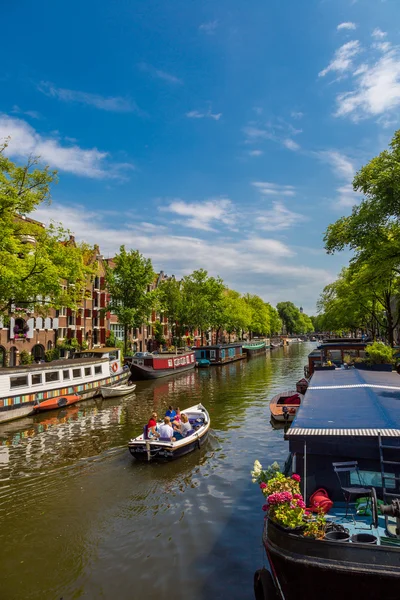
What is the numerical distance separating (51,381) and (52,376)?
37cm

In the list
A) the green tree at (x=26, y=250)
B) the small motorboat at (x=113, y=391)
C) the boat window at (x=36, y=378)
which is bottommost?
the small motorboat at (x=113, y=391)

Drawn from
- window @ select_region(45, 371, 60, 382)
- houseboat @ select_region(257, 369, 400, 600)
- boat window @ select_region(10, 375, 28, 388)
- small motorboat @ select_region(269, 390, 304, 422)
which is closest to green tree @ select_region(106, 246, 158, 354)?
window @ select_region(45, 371, 60, 382)

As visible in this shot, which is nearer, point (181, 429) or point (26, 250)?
point (181, 429)

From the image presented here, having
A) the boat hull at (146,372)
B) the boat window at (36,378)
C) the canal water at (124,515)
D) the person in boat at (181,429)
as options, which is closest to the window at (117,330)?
the boat hull at (146,372)

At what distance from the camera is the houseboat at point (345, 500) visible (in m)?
5.83

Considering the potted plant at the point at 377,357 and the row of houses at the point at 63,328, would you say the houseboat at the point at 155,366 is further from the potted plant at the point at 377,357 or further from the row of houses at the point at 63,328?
the potted plant at the point at 377,357

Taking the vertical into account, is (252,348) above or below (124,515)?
above

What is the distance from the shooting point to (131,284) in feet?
170

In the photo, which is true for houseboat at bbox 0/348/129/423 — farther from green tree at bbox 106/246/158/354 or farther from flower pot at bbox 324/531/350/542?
flower pot at bbox 324/531/350/542

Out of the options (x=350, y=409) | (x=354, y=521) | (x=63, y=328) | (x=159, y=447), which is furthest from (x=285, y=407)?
(x=63, y=328)

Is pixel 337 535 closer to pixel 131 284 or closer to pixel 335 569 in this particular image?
pixel 335 569

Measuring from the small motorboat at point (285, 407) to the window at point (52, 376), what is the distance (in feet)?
50.7

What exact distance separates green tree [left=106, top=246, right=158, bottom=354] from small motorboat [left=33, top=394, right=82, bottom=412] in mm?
21997

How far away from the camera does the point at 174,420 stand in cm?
1884
